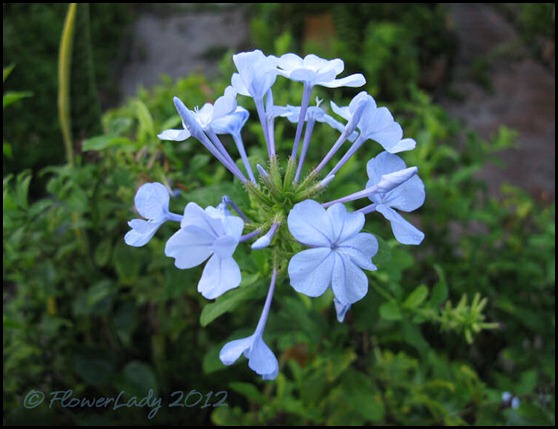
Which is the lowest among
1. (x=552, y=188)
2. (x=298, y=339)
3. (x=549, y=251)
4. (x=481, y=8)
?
(x=552, y=188)

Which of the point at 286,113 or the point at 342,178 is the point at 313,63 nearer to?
the point at 286,113

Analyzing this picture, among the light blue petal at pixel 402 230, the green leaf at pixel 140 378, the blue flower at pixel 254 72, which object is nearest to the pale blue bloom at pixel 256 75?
the blue flower at pixel 254 72

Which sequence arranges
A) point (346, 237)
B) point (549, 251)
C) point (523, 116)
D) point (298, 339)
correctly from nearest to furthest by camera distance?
1. point (346, 237)
2. point (298, 339)
3. point (549, 251)
4. point (523, 116)

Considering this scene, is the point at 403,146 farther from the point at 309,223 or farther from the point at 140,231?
the point at 140,231

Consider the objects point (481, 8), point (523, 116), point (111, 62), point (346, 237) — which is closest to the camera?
point (346, 237)

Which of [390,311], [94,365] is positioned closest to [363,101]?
[390,311]

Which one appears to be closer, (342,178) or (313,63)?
(313,63)

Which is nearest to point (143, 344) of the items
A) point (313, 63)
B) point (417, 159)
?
point (417, 159)
